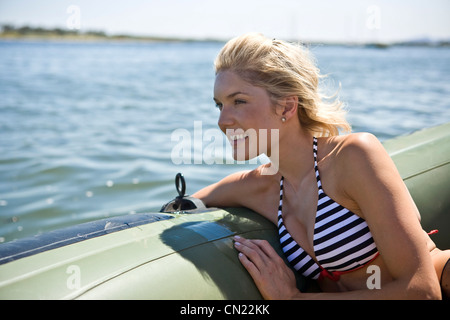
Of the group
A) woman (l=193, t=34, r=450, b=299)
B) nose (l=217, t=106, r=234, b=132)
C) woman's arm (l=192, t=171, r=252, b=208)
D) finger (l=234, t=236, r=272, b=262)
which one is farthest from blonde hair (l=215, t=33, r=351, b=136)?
finger (l=234, t=236, r=272, b=262)

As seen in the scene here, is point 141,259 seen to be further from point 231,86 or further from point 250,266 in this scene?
point 231,86

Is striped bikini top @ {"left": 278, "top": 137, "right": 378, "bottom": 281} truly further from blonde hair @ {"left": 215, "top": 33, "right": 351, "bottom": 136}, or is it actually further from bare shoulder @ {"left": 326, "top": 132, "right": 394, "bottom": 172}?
blonde hair @ {"left": 215, "top": 33, "right": 351, "bottom": 136}

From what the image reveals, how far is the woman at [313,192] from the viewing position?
138cm

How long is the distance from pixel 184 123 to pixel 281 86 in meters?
6.42

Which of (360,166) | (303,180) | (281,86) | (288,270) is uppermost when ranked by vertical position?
(281,86)

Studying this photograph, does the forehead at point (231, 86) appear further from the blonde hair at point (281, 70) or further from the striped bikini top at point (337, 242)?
the striped bikini top at point (337, 242)

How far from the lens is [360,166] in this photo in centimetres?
146

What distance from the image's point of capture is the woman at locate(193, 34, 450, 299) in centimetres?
138

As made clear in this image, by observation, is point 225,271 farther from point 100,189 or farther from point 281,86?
point 100,189

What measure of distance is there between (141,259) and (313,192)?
66 cm

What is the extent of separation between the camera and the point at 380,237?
140 cm

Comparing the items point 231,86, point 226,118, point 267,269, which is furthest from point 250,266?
point 231,86

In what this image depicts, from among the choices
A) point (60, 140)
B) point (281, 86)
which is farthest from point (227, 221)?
point (60, 140)

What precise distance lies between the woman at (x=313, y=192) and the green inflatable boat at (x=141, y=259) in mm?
82
